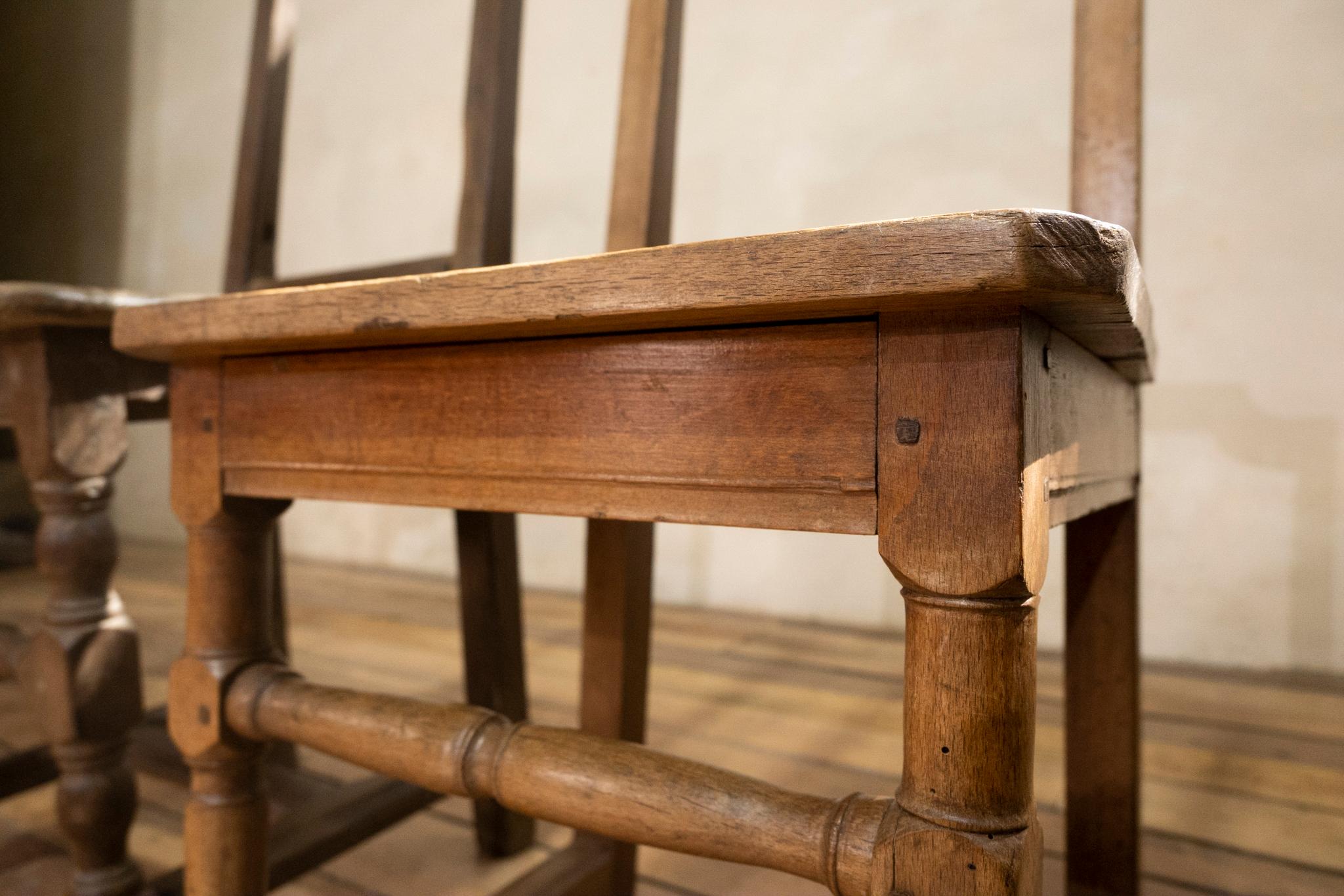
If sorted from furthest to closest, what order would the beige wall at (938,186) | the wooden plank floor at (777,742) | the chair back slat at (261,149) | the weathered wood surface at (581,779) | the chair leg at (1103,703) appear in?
the beige wall at (938,186)
the chair back slat at (261,149)
the wooden plank floor at (777,742)
the chair leg at (1103,703)
the weathered wood surface at (581,779)

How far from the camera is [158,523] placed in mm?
3572

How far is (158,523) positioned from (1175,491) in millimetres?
3651

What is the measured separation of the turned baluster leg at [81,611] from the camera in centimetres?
84

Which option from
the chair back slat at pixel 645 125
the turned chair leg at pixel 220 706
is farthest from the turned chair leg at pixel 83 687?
the chair back slat at pixel 645 125

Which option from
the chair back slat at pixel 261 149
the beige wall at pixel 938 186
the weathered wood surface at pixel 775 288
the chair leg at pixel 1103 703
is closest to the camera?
the weathered wood surface at pixel 775 288

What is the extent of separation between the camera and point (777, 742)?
4.43 ft

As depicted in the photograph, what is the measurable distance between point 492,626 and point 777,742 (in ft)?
1.90

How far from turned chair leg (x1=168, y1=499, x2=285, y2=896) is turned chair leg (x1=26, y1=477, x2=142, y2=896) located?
0.25 m

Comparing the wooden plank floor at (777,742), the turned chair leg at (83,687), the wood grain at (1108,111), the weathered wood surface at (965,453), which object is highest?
the wood grain at (1108,111)

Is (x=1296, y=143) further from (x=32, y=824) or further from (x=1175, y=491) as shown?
(x=32, y=824)

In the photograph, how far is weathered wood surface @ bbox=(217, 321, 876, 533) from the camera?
41 centimetres

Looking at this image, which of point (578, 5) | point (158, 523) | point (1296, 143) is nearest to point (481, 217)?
point (1296, 143)

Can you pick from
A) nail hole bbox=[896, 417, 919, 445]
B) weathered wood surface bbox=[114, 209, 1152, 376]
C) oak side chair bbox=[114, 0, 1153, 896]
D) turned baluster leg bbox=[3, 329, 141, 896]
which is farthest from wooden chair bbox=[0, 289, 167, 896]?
nail hole bbox=[896, 417, 919, 445]

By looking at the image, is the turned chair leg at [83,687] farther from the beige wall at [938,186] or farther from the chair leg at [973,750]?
the beige wall at [938,186]
